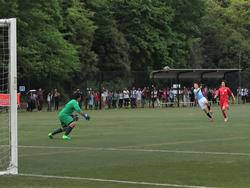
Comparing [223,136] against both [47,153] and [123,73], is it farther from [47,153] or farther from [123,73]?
[123,73]

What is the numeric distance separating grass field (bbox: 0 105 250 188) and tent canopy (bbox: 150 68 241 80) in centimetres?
3503

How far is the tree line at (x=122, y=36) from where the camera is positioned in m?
57.4

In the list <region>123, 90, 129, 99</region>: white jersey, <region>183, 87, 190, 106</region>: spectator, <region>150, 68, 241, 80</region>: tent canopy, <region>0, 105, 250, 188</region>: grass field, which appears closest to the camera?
<region>0, 105, 250, 188</region>: grass field

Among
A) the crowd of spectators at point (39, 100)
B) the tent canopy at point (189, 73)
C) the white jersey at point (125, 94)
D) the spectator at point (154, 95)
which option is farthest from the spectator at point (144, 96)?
the crowd of spectators at point (39, 100)

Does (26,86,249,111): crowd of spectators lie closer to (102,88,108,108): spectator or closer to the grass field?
(102,88,108,108): spectator

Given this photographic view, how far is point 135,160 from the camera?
14586mm

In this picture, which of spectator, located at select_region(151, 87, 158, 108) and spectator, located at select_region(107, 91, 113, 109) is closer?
spectator, located at select_region(107, 91, 113, 109)

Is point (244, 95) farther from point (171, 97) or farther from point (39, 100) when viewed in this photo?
point (39, 100)

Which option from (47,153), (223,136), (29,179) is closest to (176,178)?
(29,179)

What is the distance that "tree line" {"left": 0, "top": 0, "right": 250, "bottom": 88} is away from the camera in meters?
57.4

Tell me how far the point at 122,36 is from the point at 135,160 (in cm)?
6499

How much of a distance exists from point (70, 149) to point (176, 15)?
254ft

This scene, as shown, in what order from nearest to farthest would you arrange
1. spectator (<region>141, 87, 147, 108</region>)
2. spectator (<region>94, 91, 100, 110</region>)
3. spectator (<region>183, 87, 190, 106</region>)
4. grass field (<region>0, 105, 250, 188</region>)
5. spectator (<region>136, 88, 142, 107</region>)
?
grass field (<region>0, 105, 250, 188</region>)
spectator (<region>94, 91, 100, 110</region>)
spectator (<region>136, 88, 142, 107</region>)
spectator (<region>141, 87, 147, 108</region>)
spectator (<region>183, 87, 190, 106</region>)

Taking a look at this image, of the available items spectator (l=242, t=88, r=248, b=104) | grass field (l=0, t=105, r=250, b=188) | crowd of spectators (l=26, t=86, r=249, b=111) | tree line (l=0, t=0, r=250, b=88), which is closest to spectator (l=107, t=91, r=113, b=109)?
crowd of spectators (l=26, t=86, r=249, b=111)
